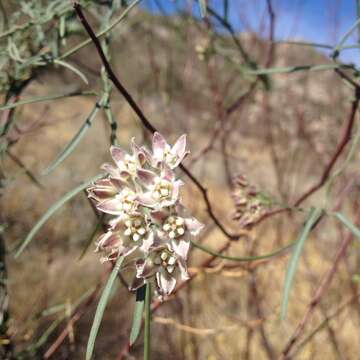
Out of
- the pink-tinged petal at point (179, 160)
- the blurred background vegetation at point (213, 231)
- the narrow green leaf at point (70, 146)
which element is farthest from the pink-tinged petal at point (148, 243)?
the blurred background vegetation at point (213, 231)

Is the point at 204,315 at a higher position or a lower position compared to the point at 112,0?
lower

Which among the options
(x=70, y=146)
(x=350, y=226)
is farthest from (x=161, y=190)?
(x=350, y=226)

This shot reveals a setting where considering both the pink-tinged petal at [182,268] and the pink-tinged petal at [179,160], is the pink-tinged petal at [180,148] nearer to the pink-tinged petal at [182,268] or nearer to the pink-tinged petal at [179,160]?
the pink-tinged petal at [179,160]

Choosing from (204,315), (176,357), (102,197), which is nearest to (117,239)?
(102,197)

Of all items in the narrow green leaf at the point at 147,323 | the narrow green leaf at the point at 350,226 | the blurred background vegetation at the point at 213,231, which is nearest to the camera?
the narrow green leaf at the point at 147,323

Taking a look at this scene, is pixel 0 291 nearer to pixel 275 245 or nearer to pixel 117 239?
pixel 117 239

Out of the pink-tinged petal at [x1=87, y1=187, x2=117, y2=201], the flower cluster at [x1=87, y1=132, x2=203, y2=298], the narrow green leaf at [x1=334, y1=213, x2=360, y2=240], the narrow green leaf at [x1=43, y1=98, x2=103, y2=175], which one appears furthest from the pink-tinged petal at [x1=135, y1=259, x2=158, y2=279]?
the narrow green leaf at [x1=334, y1=213, x2=360, y2=240]
